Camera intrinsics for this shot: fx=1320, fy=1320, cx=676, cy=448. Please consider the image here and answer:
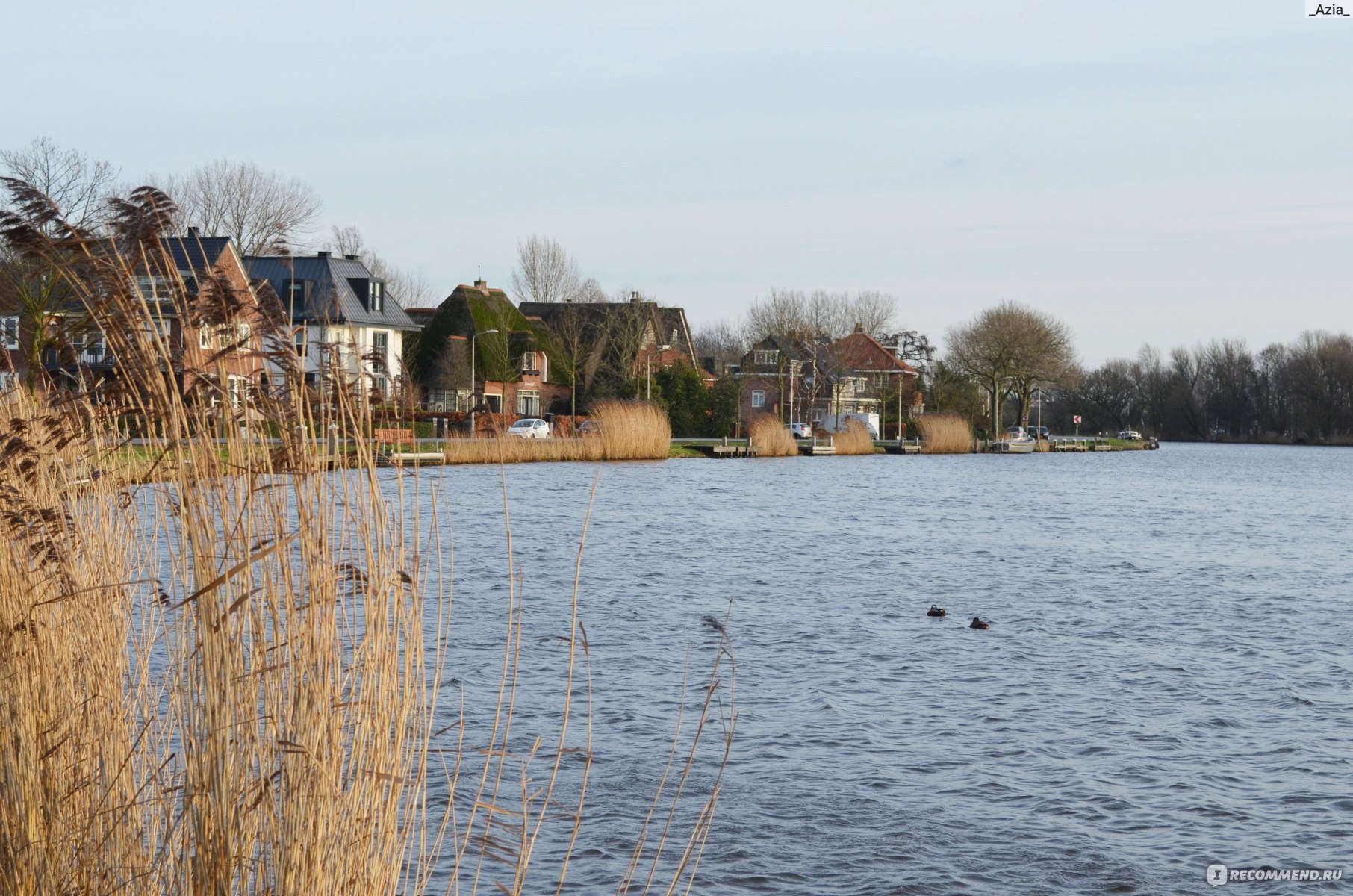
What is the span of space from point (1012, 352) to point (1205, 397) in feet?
213

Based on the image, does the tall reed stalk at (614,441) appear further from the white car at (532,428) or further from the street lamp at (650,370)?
the street lamp at (650,370)

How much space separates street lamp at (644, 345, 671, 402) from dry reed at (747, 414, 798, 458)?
5.27 m

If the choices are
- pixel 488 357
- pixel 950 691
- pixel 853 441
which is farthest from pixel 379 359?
pixel 488 357

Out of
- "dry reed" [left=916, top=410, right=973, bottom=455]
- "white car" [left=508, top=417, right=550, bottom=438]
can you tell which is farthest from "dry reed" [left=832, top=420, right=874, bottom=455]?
"white car" [left=508, top=417, right=550, bottom=438]

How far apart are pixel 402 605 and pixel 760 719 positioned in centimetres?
624

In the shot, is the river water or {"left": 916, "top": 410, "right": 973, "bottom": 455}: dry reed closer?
the river water

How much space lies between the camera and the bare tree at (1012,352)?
72.8m

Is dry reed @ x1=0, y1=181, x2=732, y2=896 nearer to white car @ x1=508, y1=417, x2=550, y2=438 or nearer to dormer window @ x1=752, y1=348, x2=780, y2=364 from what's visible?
white car @ x1=508, y1=417, x2=550, y2=438

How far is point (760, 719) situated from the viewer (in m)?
9.45

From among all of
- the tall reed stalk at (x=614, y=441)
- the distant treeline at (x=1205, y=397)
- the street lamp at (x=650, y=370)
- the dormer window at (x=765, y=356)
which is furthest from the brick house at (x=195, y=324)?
the distant treeline at (x=1205, y=397)

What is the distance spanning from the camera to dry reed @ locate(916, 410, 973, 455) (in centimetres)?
6769

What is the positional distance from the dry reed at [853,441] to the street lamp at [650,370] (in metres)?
8.79

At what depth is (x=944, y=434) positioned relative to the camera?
67812 mm

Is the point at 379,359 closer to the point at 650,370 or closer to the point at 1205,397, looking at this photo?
the point at 650,370
